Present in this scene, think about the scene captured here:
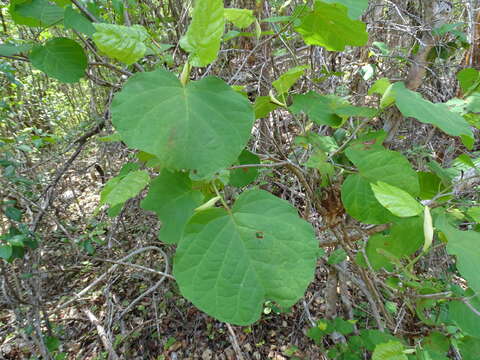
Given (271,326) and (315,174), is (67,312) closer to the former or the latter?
(271,326)

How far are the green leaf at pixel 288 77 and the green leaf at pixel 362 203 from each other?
0.31m

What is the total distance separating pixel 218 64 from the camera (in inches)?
79.8

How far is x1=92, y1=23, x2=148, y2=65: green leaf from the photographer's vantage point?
1.83 ft

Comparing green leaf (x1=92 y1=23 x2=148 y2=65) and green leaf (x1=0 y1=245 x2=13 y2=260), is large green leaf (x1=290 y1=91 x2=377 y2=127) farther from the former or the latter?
green leaf (x1=0 y1=245 x2=13 y2=260)

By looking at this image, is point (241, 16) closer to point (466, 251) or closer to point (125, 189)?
point (125, 189)

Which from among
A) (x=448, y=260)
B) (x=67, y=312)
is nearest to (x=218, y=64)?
(x=448, y=260)

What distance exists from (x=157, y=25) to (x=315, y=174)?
7.20 ft

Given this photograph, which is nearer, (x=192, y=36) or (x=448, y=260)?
(x=192, y=36)

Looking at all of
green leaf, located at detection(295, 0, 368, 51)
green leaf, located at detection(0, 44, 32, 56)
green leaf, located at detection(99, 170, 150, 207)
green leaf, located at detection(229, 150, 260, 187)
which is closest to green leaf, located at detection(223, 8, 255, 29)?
green leaf, located at detection(295, 0, 368, 51)

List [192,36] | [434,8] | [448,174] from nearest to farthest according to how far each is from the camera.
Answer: [192,36] < [448,174] < [434,8]

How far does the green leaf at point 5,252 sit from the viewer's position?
1447 millimetres

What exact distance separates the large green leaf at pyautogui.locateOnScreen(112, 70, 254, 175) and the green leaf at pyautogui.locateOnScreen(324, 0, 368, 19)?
0.33m

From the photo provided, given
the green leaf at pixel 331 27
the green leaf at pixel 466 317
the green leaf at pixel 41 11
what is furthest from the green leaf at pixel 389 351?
the green leaf at pixel 41 11

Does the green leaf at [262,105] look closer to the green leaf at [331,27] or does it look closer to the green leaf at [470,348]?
the green leaf at [331,27]
